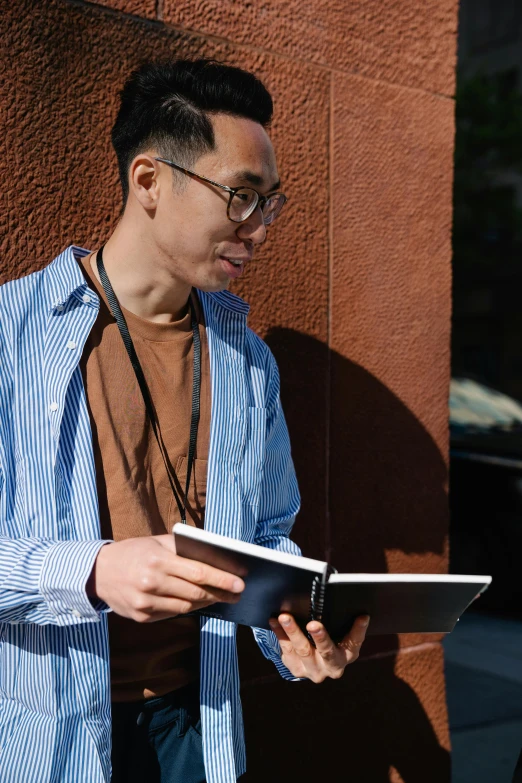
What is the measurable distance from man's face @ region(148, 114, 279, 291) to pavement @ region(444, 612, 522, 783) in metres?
2.81

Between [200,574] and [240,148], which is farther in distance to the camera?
[240,148]

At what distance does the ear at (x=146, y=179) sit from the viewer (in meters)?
1.98

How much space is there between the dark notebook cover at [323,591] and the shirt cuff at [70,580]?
221mm

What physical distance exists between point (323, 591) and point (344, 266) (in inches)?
74.3

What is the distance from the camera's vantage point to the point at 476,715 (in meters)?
4.35

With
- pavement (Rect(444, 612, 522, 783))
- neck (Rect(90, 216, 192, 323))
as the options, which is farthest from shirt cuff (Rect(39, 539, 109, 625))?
pavement (Rect(444, 612, 522, 783))

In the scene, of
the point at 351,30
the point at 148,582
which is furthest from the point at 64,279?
the point at 351,30

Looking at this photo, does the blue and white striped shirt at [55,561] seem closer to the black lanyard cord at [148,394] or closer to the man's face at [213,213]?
the black lanyard cord at [148,394]

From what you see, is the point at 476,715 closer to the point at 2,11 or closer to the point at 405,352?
the point at 405,352

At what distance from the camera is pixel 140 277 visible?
1.97 meters

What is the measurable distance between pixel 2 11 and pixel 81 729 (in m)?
1.98

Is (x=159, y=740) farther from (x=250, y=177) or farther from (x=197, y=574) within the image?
(x=250, y=177)

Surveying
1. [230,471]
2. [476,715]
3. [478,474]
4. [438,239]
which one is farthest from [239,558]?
[478,474]

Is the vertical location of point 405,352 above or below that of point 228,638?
above
